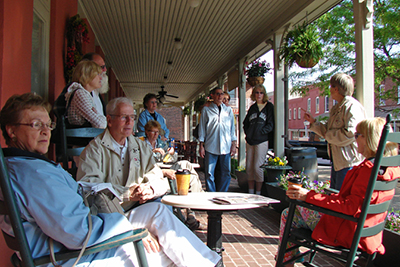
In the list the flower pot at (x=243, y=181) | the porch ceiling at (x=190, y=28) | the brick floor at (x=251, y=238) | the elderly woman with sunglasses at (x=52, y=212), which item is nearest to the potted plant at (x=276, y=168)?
the brick floor at (x=251, y=238)

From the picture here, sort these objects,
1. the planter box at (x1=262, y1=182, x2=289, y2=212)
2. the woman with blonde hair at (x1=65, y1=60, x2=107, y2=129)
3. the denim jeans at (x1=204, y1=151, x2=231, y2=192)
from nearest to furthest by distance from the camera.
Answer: the woman with blonde hair at (x1=65, y1=60, x2=107, y2=129), the planter box at (x1=262, y1=182, x2=289, y2=212), the denim jeans at (x1=204, y1=151, x2=231, y2=192)

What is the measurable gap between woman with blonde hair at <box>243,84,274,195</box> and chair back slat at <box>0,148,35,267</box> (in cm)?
435

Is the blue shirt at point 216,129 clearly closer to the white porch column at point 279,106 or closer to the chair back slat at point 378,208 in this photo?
the white porch column at point 279,106

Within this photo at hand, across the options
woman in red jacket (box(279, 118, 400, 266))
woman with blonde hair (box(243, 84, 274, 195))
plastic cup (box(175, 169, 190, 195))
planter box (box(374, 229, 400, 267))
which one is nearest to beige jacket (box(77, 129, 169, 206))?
plastic cup (box(175, 169, 190, 195))

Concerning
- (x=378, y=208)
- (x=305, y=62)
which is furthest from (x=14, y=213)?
(x=305, y=62)

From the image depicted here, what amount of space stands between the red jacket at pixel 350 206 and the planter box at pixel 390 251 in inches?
29.9

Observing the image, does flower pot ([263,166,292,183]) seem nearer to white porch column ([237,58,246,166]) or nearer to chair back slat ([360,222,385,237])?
chair back slat ([360,222,385,237])

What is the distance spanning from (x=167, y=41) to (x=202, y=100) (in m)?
4.15

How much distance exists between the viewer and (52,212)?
112 centimetres

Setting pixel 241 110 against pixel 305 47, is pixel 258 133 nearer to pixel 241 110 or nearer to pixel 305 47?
pixel 305 47

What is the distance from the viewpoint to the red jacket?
5.43 ft

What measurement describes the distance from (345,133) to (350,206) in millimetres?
1433

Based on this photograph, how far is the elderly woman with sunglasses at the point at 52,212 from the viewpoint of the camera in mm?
1118

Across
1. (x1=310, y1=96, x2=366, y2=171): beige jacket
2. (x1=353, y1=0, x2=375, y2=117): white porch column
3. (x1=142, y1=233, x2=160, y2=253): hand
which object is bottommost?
(x1=142, y1=233, x2=160, y2=253): hand
